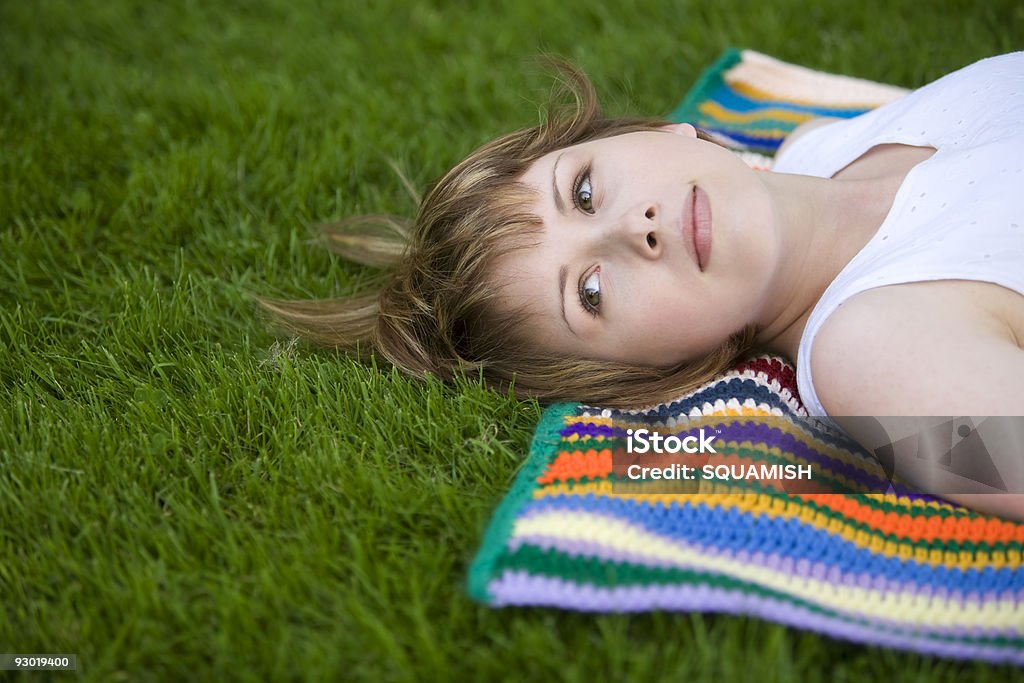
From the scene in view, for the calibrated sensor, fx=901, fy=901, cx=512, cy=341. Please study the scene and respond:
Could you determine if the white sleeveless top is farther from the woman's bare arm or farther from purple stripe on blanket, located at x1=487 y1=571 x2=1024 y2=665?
purple stripe on blanket, located at x1=487 y1=571 x2=1024 y2=665

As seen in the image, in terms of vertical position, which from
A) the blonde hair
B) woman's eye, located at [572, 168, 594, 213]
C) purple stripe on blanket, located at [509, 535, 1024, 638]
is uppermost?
woman's eye, located at [572, 168, 594, 213]

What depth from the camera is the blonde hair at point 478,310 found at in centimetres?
203

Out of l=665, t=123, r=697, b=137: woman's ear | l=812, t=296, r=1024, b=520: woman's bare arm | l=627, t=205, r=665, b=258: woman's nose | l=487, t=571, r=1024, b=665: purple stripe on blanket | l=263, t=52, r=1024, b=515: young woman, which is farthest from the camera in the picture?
l=665, t=123, r=697, b=137: woman's ear

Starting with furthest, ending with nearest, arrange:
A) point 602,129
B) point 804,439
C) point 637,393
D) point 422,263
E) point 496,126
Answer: point 496,126 → point 602,129 → point 422,263 → point 637,393 → point 804,439

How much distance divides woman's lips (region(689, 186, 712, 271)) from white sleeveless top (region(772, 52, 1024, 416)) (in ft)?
0.87

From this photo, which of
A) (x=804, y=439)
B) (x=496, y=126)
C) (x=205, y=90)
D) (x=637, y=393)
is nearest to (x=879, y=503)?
(x=804, y=439)

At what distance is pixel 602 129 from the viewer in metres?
2.41

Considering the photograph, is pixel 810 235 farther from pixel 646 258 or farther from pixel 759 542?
pixel 759 542

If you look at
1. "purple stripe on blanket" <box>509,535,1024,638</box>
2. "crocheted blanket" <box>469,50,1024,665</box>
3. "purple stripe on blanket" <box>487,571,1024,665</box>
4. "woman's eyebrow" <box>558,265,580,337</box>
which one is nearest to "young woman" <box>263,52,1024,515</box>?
"woman's eyebrow" <box>558,265,580,337</box>

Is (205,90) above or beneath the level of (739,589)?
above

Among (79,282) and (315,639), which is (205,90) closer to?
(79,282)

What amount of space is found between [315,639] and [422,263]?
3.27 ft

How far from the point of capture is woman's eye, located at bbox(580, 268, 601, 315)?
196 centimetres

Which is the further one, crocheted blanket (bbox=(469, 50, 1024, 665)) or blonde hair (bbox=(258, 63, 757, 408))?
A: blonde hair (bbox=(258, 63, 757, 408))
